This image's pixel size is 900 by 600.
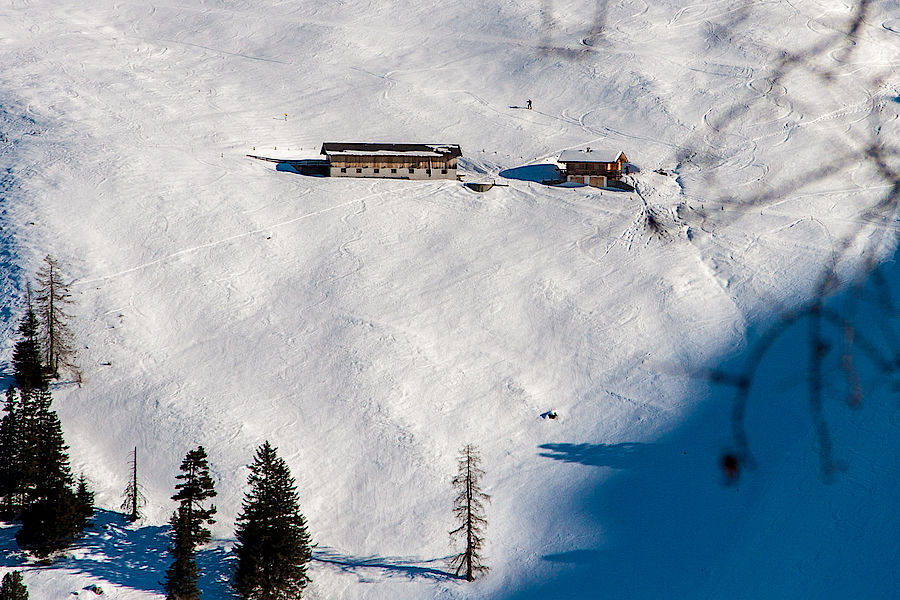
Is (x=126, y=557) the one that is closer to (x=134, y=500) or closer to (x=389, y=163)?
(x=134, y=500)

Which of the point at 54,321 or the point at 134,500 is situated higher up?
the point at 54,321

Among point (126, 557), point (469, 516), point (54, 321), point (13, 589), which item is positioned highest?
point (54, 321)

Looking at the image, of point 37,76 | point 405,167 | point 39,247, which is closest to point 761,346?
point 39,247

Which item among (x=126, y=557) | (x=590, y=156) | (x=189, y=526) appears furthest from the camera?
(x=590, y=156)

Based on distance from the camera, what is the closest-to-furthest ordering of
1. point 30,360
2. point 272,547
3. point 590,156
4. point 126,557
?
point 272,547 → point 126,557 → point 30,360 → point 590,156

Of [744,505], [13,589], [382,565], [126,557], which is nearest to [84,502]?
[126,557]

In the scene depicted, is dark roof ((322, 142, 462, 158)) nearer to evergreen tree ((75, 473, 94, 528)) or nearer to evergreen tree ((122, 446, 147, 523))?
evergreen tree ((122, 446, 147, 523))

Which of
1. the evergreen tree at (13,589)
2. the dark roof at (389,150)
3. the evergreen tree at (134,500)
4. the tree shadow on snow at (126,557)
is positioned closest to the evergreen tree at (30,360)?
the evergreen tree at (134,500)

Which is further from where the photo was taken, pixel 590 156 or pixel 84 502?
pixel 590 156
